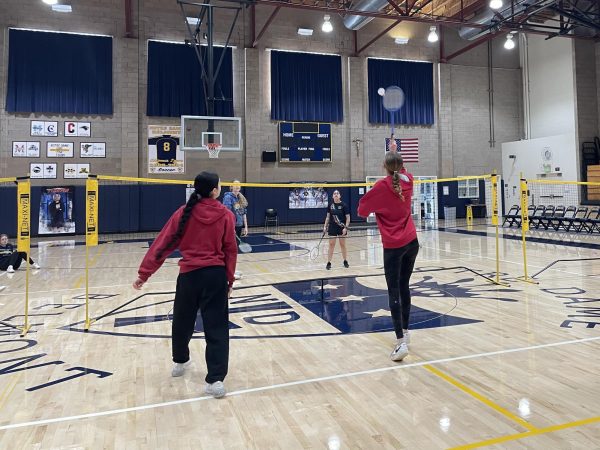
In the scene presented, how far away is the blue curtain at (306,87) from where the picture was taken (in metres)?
21.7

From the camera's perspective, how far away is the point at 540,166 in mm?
22844

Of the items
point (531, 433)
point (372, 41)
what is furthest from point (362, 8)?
point (531, 433)

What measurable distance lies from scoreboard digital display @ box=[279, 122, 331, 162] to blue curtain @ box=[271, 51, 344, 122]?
349 mm

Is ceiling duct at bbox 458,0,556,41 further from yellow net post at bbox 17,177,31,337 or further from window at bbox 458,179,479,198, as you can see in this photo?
yellow net post at bbox 17,177,31,337

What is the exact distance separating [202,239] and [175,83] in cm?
1860

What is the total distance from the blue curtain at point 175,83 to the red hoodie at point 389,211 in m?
17.0

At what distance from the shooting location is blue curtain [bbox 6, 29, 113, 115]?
60.2 ft

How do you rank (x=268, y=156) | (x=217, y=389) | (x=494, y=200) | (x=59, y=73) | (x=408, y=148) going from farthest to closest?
(x=408, y=148), (x=268, y=156), (x=59, y=73), (x=494, y=200), (x=217, y=389)

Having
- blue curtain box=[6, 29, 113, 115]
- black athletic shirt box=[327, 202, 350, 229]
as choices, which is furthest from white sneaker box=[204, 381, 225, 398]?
blue curtain box=[6, 29, 113, 115]

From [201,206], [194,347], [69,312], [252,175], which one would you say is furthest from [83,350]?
[252,175]

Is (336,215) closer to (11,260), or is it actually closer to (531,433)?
(531,433)

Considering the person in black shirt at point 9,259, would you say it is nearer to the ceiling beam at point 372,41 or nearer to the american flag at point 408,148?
the american flag at point 408,148

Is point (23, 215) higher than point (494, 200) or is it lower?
lower

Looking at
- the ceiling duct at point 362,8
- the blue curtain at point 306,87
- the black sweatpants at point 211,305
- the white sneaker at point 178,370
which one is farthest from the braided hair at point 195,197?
the blue curtain at point 306,87
